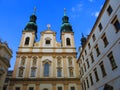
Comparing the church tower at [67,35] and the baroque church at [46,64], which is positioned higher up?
the church tower at [67,35]

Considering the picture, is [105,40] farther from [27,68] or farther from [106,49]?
[27,68]

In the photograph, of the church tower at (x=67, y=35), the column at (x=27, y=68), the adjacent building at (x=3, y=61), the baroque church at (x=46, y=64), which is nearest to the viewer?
the adjacent building at (x=3, y=61)

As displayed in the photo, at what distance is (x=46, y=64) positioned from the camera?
33.4m

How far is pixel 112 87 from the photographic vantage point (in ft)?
48.4

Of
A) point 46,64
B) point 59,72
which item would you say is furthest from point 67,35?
point 59,72

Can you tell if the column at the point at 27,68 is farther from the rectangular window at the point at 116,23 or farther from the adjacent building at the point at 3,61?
the rectangular window at the point at 116,23

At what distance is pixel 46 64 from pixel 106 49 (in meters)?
19.7

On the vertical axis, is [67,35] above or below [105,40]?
above

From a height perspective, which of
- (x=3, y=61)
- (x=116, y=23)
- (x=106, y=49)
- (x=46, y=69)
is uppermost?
(x=46, y=69)

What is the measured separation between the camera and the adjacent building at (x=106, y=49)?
14.1 m

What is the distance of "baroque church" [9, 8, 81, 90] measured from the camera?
30.0 metres

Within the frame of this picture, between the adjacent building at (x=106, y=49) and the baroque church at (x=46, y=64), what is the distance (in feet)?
35.6

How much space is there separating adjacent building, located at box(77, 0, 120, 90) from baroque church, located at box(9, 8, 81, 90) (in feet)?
35.6

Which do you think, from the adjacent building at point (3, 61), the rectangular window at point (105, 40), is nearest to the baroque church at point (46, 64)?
the adjacent building at point (3, 61)
